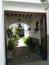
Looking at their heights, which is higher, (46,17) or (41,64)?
(46,17)

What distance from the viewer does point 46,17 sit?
714cm

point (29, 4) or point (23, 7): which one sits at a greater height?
point (29, 4)

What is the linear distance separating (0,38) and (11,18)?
759 centimetres

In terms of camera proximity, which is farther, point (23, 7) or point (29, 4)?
point (23, 7)

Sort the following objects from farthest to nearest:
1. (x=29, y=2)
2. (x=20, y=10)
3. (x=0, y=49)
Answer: (x=20, y=10)
(x=29, y=2)
(x=0, y=49)

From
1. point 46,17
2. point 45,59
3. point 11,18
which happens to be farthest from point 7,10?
point 11,18

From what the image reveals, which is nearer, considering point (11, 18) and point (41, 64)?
point (41, 64)

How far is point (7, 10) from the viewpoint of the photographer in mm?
6562

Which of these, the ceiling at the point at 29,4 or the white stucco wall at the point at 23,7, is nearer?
the ceiling at the point at 29,4

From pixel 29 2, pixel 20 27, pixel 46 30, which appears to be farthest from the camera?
pixel 20 27

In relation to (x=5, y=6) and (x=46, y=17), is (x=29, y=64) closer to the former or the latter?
(x=46, y=17)

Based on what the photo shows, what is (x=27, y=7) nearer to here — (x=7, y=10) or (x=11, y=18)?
(x=7, y=10)

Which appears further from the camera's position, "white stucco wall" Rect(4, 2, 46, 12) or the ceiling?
"white stucco wall" Rect(4, 2, 46, 12)

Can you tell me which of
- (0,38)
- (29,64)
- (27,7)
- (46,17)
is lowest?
(29,64)
